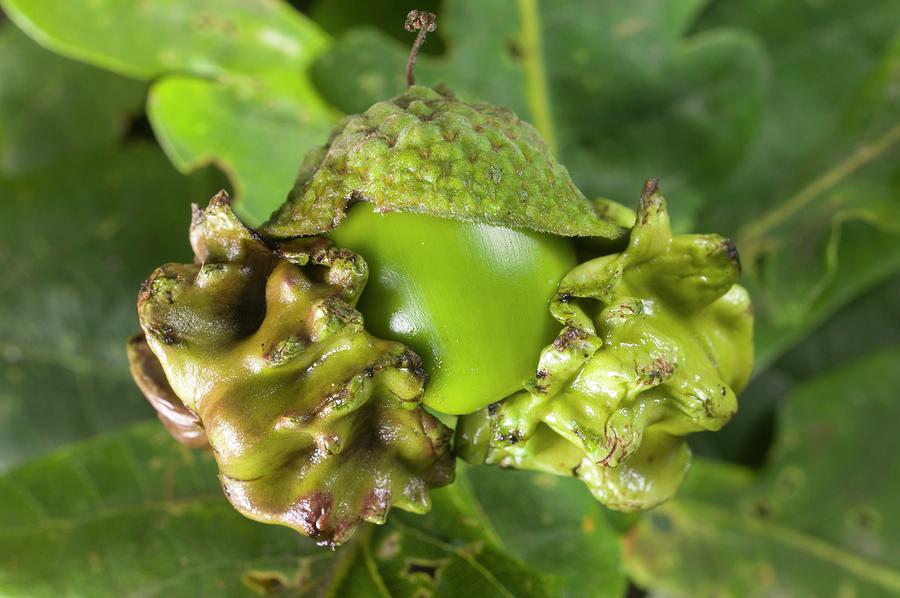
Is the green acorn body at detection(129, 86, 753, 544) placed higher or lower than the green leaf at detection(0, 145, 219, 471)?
higher

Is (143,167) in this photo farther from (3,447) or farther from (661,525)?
(661,525)

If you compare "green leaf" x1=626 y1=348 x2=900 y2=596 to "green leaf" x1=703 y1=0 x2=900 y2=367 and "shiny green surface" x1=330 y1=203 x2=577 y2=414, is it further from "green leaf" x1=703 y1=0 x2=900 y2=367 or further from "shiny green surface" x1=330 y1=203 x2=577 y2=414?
"shiny green surface" x1=330 y1=203 x2=577 y2=414

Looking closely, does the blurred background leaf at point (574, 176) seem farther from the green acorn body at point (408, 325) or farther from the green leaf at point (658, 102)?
the green acorn body at point (408, 325)

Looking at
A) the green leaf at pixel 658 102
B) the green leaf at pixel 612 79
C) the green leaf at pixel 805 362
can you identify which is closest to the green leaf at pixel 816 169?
the green leaf at pixel 658 102

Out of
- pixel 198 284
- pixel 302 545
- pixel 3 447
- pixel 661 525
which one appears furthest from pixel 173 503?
pixel 661 525

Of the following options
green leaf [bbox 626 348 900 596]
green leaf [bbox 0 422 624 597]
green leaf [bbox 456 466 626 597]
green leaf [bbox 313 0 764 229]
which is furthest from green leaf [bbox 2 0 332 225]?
green leaf [bbox 626 348 900 596]
